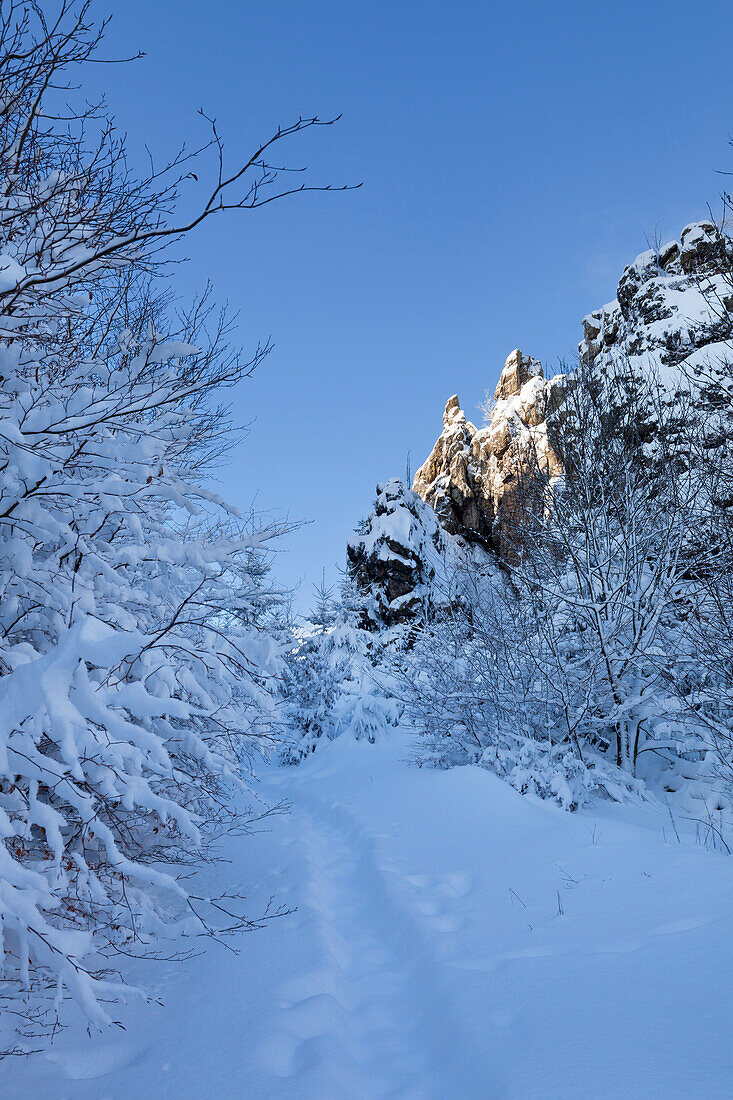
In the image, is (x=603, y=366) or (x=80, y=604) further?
(x=603, y=366)

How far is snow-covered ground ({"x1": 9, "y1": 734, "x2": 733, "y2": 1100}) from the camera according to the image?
2.03 metres

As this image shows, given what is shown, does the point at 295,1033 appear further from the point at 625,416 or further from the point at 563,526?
the point at 625,416

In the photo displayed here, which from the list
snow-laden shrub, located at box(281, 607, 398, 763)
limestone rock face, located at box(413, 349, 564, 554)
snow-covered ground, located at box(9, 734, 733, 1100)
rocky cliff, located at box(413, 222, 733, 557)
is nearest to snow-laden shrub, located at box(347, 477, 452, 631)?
rocky cliff, located at box(413, 222, 733, 557)

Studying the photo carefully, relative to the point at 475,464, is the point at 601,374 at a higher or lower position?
lower

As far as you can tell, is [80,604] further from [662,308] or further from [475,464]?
[475,464]

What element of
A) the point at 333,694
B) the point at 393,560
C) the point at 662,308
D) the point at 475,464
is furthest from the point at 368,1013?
the point at 475,464

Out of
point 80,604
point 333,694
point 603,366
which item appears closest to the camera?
point 80,604

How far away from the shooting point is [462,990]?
8.64ft

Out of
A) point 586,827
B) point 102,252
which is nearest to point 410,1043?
point 586,827

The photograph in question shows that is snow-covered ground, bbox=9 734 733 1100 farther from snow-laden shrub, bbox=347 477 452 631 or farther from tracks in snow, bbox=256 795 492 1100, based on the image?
snow-laden shrub, bbox=347 477 452 631

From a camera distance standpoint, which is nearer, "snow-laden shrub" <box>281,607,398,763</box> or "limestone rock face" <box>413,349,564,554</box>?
"snow-laden shrub" <box>281,607,398,763</box>

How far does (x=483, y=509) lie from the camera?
101ft

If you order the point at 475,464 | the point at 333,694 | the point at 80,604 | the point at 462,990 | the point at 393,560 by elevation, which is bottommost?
the point at 333,694

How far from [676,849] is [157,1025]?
3.28 meters
